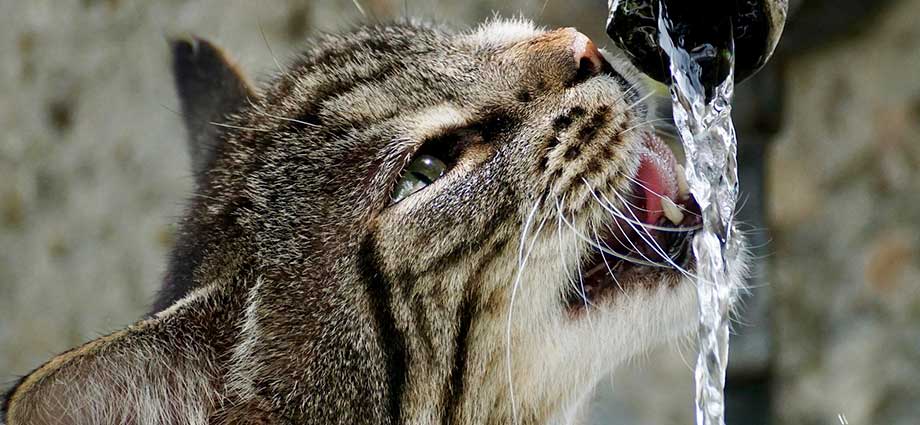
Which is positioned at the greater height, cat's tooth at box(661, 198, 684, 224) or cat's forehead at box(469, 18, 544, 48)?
cat's forehead at box(469, 18, 544, 48)

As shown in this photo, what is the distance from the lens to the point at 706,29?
4.36ft

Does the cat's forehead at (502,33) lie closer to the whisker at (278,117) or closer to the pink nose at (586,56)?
the pink nose at (586,56)

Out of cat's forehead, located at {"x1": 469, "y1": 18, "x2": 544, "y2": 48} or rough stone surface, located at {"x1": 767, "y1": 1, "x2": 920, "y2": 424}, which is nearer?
cat's forehead, located at {"x1": 469, "y1": 18, "x2": 544, "y2": 48}

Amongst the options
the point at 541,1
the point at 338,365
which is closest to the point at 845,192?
the point at 541,1

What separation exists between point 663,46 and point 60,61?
9.60 feet

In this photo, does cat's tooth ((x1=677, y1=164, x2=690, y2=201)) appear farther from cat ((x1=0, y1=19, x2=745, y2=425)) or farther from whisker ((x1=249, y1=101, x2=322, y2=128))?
whisker ((x1=249, y1=101, x2=322, y2=128))

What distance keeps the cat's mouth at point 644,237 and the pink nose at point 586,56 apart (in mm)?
144

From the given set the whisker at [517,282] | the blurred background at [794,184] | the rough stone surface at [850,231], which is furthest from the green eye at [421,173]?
the rough stone surface at [850,231]

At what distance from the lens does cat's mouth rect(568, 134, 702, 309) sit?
1498 millimetres

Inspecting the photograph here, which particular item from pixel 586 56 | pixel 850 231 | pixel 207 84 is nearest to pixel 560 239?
pixel 586 56

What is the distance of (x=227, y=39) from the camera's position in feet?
9.87

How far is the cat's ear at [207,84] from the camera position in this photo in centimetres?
193

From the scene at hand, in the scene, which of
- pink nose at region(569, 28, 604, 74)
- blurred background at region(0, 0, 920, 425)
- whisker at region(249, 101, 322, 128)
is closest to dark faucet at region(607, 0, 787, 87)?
pink nose at region(569, 28, 604, 74)

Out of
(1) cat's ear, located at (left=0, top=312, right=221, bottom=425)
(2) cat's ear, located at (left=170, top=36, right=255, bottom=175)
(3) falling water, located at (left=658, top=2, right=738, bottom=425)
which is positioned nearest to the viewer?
(1) cat's ear, located at (left=0, top=312, right=221, bottom=425)
